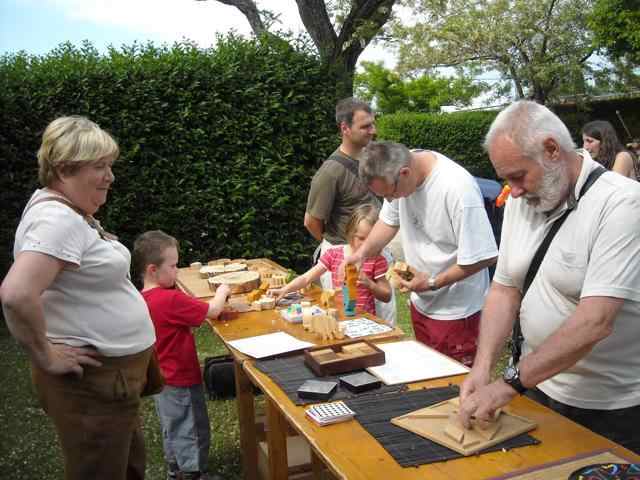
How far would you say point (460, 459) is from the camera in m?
1.70

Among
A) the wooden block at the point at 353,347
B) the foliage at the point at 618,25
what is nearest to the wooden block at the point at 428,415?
the wooden block at the point at 353,347

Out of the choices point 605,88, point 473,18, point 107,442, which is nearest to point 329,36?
point 107,442

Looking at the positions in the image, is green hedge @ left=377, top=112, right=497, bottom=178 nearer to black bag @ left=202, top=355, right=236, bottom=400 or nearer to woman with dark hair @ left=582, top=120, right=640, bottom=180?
woman with dark hair @ left=582, top=120, right=640, bottom=180

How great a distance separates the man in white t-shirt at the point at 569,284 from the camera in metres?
1.79

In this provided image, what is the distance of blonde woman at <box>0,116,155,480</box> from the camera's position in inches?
83.6

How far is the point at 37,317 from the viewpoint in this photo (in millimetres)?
2086

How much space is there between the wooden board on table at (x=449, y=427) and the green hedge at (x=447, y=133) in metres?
13.1

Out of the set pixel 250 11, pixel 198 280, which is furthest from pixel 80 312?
pixel 250 11

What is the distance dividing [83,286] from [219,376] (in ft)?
8.45

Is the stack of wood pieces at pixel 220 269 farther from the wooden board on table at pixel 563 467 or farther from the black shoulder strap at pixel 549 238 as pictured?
the wooden board on table at pixel 563 467

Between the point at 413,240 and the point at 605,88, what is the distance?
2239 centimetres

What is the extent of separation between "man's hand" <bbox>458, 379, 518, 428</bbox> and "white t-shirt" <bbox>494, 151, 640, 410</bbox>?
1.08ft

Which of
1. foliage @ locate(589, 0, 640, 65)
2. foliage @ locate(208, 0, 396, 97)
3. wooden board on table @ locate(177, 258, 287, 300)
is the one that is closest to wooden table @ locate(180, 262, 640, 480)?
wooden board on table @ locate(177, 258, 287, 300)

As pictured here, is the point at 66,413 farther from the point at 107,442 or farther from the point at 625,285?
the point at 625,285
